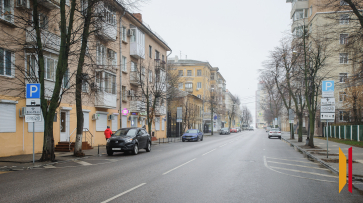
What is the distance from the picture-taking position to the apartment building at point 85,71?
1694 centimetres

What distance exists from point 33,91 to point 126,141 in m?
6.31

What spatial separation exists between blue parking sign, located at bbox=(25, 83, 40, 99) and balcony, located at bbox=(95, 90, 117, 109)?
11.9 metres

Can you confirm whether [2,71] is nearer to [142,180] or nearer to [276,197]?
[142,180]

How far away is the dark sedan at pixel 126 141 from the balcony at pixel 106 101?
7143mm

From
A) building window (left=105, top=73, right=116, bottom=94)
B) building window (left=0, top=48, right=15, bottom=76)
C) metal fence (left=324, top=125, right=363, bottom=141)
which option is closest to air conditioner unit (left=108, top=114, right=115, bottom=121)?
building window (left=105, top=73, right=116, bottom=94)

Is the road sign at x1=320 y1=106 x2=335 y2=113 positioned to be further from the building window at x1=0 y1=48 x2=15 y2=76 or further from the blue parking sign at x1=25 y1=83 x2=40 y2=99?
the building window at x1=0 y1=48 x2=15 y2=76

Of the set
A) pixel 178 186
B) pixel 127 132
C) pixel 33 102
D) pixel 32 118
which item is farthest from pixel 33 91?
pixel 178 186

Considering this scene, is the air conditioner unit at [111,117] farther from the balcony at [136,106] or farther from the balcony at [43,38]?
the balcony at [43,38]

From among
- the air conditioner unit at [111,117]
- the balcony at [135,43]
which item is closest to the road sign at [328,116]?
the air conditioner unit at [111,117]

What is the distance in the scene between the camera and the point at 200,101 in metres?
73.5

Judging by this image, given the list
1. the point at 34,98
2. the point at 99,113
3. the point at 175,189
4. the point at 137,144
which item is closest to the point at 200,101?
the point at 99,113

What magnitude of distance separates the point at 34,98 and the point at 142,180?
735cm

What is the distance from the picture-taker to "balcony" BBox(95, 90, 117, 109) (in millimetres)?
25844

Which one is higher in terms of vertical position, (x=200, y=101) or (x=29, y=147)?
(x=200, y=101)
